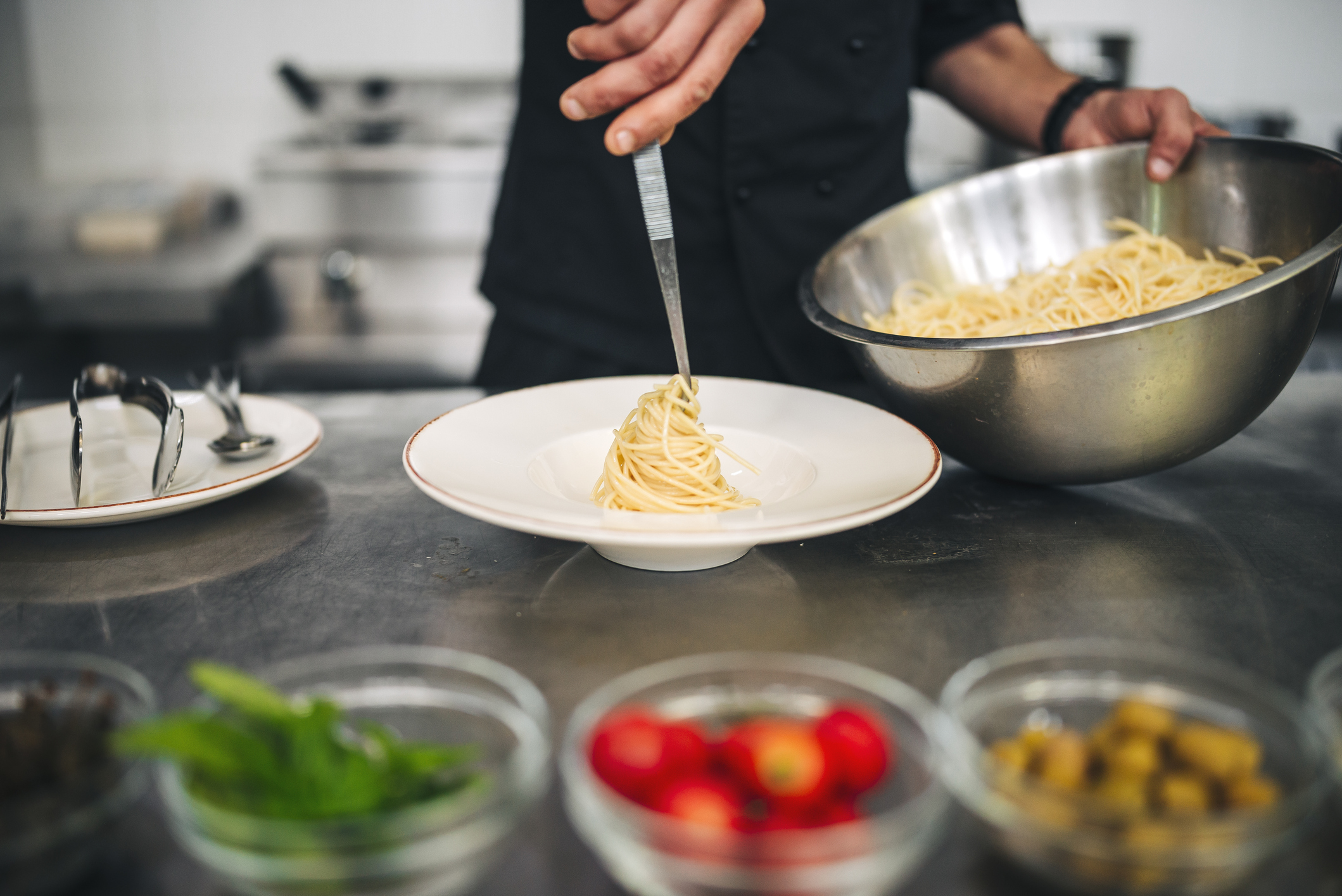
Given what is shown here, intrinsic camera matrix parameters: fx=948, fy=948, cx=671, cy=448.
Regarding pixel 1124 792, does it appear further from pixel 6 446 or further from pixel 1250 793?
pixel 6 446

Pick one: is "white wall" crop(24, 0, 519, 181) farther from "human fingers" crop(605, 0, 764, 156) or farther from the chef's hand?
"human fingers" crop(605, 0, 764, 156)

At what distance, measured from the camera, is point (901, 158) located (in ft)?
6.27

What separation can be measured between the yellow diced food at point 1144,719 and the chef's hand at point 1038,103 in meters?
1.10

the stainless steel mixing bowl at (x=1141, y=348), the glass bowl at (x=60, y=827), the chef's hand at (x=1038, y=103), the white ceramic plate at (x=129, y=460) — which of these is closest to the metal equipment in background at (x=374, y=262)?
the chef's hand at (x=1038, y=103)

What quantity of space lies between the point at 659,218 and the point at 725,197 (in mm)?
699

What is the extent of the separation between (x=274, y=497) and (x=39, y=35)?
150 inches

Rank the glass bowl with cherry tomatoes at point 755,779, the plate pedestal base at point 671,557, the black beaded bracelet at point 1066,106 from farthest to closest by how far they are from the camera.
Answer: the black beaded bracelet at point 1066,106
the plate pedestal base at point 671,557
the glass bowl with cherry tomatoes at point 755,779

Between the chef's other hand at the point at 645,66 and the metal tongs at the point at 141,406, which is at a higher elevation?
the chef's other hand at the point at 645,66

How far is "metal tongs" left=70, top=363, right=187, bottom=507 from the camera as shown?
3.57 ft

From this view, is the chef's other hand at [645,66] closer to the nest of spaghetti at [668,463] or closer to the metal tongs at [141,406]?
the nest of spaghetti at [668,463]

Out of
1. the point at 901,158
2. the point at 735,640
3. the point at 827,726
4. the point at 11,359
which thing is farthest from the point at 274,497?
the point at 11,359

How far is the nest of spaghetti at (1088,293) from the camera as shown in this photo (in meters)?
1.29

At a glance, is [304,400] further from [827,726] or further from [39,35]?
[39,35]

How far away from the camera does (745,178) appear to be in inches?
68.9
